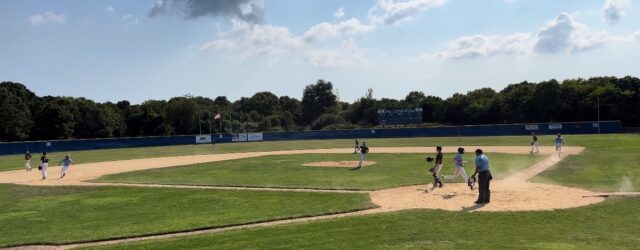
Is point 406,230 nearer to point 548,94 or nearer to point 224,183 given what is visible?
point 224,183

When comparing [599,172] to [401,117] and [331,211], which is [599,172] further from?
[401,117]

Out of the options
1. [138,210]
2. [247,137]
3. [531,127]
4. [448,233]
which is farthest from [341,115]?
[448,233]

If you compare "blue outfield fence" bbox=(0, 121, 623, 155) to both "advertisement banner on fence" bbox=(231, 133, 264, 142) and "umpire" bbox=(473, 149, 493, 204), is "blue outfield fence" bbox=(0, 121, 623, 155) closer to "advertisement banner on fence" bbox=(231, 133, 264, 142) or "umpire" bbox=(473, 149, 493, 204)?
"advertisement banner on fence" bbox=(231, 133, 264, 142)

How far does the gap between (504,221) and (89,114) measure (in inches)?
4415

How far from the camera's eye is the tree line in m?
97.7

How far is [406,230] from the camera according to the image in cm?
1402

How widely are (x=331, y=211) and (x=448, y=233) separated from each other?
5.16 m

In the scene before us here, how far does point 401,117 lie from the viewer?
311 ft

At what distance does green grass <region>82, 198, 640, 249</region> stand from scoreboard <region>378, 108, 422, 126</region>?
255 feet

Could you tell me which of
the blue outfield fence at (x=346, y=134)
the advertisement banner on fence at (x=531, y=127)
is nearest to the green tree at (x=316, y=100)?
the blue outfield fence at (x=346, y=134)

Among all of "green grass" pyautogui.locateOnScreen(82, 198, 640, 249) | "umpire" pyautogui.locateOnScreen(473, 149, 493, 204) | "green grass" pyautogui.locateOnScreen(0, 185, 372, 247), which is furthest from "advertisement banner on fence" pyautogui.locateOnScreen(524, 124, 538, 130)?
"green grass" pyautogui.locateOnScreen(82, 198, 640, 249)

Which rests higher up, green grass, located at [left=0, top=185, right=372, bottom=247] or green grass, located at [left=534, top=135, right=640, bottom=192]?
green grass, located at [left=534, top=135, right=640, bottom=192]

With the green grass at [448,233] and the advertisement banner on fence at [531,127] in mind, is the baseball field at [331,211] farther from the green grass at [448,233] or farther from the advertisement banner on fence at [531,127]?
the advertisement banner on fence at [531,127]

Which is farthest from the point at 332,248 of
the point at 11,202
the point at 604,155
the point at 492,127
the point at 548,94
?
the point at 548,94
